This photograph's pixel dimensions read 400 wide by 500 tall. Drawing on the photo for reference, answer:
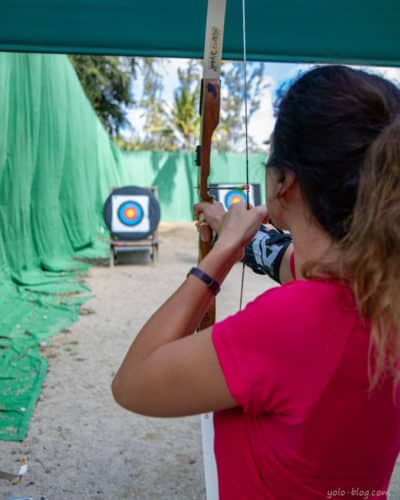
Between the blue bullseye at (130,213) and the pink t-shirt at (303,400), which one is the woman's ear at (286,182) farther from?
the blue bullseye at (130,213)

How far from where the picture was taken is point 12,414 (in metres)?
1.88

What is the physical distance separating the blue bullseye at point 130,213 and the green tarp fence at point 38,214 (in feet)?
2.09

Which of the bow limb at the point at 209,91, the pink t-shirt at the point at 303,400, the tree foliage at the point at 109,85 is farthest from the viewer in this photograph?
the tree foliage at the point at 109,85

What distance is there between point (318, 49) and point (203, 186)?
1076 millimetres

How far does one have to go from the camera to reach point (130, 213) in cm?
551

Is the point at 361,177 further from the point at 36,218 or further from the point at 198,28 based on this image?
the point at 36,218

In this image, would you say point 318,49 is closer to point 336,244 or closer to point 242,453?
point 336,244

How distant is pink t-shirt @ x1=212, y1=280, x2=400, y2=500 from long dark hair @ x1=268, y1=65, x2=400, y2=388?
0.07ft

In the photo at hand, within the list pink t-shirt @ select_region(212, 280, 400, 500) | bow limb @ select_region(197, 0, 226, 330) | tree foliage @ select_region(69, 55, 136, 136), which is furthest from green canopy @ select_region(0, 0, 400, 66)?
tree foliage @ select_region(69, 55, 136, 136)

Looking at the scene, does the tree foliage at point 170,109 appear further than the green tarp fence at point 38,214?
Yes

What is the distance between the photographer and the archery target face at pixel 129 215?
5.41 metres

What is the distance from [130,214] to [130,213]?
1cm

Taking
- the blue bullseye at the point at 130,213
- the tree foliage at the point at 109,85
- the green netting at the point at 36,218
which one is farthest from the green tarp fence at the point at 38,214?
the tree foliage at the point at 109,85

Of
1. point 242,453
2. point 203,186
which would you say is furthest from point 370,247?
point 203,186
